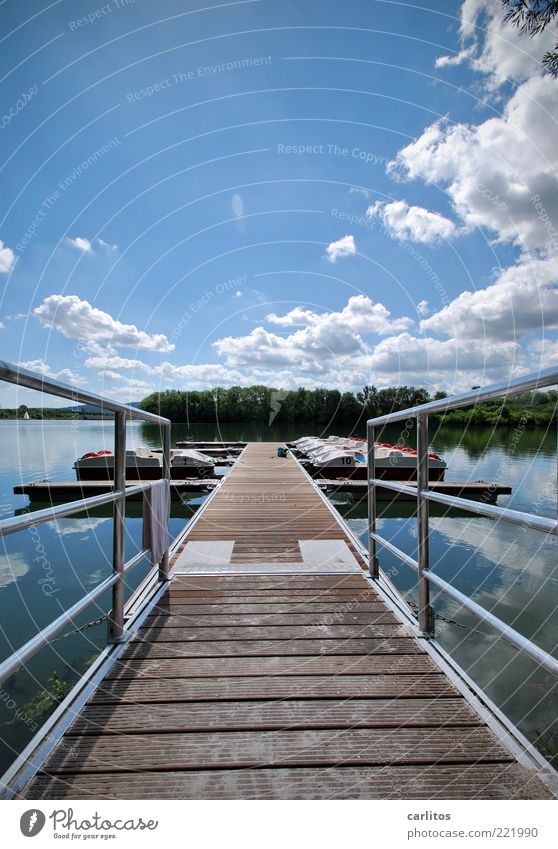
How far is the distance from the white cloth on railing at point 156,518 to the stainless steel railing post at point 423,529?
1436 mm

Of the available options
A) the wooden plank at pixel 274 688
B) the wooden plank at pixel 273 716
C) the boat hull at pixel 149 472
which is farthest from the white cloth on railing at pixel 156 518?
Answer: the boat hull at pixel 149 472

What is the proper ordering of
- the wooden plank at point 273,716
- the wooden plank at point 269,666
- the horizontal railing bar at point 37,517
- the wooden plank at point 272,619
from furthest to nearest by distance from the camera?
the wooden plank at point 272,619, the wooden plank at point 269,666, the wooden plank at point 273,716, the horizontal railing bar at point 37,517

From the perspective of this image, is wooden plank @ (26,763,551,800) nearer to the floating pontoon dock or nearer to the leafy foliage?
the leafy foliage

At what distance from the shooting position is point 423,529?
2.04 metres

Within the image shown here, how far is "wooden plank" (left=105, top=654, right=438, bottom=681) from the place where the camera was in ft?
5.75

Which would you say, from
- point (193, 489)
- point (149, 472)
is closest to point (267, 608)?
point (193, 489)

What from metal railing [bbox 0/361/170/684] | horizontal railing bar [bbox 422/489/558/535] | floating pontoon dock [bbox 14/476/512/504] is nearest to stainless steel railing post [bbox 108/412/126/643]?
metal railing [bbox 0/361/170/684]

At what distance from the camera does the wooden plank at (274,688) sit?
5.23ft

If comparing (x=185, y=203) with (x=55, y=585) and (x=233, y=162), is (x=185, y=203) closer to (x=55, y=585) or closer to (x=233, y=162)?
(x=233, y=162)

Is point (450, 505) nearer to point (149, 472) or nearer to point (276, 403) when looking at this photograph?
point (149, 472)

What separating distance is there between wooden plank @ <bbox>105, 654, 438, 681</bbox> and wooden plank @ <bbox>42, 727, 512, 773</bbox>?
35 centimetres

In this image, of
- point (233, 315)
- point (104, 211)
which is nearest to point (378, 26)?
point (104, 211)

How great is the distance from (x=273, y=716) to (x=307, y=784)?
31 centimetres

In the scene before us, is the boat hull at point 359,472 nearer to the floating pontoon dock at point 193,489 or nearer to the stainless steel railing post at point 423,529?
the floating pontoon dock at point 193,489
